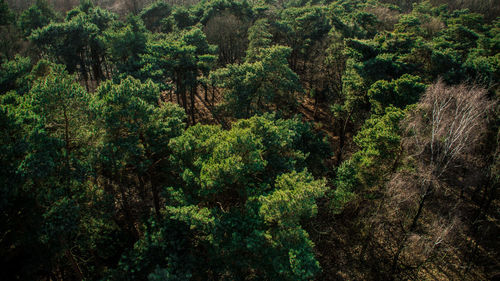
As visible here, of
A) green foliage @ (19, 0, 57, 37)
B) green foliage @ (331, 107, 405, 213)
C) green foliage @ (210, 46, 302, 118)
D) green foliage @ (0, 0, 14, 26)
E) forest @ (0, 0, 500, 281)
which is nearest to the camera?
forest @ (0, 0, 500, 281)

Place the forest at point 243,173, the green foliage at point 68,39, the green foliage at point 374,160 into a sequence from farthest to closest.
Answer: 1. the green foliage at point 68,39
2. the green foliage at point 374,160
3. the forest at point 243,173

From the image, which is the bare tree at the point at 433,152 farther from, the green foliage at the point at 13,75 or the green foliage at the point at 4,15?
the green foliage at the point at 4,15

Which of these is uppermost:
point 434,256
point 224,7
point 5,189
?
point 224,7

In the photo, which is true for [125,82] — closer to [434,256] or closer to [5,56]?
[434,256]

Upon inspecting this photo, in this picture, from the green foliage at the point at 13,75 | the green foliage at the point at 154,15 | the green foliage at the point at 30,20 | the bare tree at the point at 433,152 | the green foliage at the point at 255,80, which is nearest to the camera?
the bare tree at the point at 433,152

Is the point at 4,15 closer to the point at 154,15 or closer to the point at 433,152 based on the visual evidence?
the point at 154,15

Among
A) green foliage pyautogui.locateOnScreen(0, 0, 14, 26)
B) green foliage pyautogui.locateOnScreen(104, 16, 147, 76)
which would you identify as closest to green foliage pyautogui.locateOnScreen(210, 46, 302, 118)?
green foliage pyautogui.locateOnScreen(104, 16, 147, 76)

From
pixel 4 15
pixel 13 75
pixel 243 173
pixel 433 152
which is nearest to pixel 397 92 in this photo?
pixel 433 152

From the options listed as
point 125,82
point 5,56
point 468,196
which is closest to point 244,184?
point 125,82

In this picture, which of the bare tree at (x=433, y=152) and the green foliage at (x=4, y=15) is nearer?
the bare tree at (x=433, y=152)

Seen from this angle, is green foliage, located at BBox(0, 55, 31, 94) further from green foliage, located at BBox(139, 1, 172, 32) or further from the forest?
green foliage, located at BBox(139, 1, 172, 32)

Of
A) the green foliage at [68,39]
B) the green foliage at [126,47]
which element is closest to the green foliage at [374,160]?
the green foliage at [126,47]
